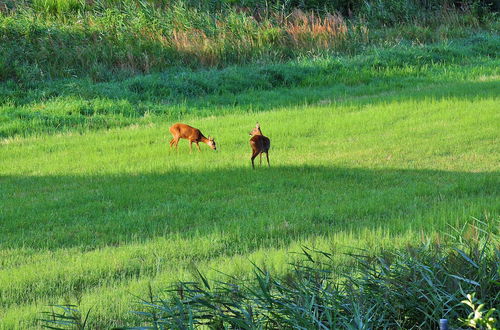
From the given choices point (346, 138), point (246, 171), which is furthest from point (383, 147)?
point (246, 171)

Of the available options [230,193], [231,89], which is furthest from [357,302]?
[231,89]

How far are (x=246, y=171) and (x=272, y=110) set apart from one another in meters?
4.68

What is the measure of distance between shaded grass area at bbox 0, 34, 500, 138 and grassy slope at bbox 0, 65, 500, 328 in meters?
0.68

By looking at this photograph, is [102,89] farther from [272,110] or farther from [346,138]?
[346,138]

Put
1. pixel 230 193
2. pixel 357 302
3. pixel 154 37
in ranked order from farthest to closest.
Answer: pixel 154 37 < pixel 230 193 < pixel 357 302

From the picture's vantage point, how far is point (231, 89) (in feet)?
57.4

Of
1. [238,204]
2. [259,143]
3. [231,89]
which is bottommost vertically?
[238,204]

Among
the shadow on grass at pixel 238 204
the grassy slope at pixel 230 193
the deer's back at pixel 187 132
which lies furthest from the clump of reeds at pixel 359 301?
the deer's back at pixel 187 132

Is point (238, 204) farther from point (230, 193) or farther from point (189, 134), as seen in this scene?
point (189, 134)

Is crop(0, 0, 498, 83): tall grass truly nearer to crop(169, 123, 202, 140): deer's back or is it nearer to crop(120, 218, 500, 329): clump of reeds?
crop(169, 123, 202, 140): deer's back

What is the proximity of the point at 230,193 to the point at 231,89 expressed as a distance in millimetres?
7792

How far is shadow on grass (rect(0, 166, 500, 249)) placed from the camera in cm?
806

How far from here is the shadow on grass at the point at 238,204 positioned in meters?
8.06

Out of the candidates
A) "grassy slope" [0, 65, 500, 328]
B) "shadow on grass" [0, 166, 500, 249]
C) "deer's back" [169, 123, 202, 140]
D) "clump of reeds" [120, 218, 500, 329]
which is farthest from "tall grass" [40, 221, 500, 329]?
"deer's back" [169, 123, 202, 140]
